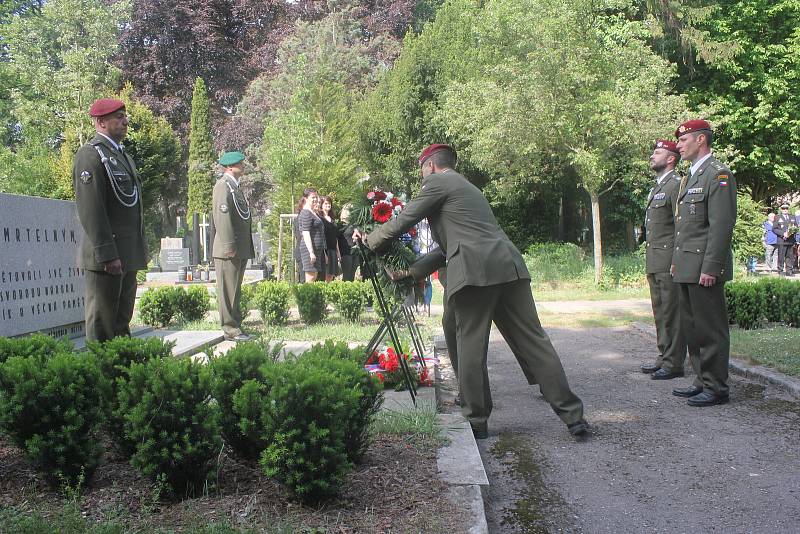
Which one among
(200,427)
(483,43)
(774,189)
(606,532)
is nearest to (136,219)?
(200,427)

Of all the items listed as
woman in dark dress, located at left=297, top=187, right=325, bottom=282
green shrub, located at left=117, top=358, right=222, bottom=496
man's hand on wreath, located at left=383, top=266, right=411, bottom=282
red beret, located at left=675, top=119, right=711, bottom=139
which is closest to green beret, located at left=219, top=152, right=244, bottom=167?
woman in dark dress, located at left=297, top=187, right=325, bottom=282

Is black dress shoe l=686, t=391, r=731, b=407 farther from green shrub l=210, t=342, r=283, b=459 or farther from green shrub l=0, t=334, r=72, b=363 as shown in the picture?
green shrub l=0, t=334, r=72, b=363

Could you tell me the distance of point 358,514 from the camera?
3.37m

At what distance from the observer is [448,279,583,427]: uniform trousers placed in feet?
16.5

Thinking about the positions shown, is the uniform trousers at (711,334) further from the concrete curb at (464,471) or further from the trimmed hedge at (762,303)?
the trimmed hedge at (762,303)

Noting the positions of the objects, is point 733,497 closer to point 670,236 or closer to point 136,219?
point 670,236

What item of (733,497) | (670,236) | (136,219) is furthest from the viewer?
(670,236)

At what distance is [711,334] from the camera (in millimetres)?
6184

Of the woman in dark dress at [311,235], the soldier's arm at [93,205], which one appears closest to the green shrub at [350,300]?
the woman in dark dress at [311,235]

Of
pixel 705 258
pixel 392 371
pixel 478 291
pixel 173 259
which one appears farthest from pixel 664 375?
pixel 173 259

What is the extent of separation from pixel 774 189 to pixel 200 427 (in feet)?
96.9

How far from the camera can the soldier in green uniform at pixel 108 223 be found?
5.52 metres

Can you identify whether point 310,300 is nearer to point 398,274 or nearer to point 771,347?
point 398,274

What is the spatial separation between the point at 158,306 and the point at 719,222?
22.9 feet
